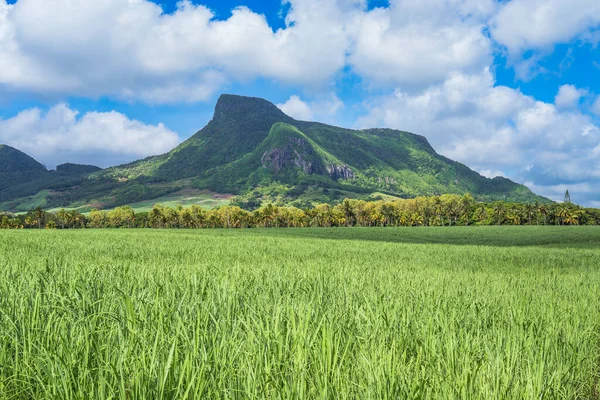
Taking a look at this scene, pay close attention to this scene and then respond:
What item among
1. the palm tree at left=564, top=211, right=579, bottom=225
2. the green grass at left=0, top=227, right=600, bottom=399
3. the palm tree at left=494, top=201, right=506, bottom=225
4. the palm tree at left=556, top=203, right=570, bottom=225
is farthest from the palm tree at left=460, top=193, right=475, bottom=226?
the green grass at left=0, top=227, right=600, bottom=399

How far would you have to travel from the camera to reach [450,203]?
151 meters

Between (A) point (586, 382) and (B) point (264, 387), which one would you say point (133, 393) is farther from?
(A) point (586, 382)

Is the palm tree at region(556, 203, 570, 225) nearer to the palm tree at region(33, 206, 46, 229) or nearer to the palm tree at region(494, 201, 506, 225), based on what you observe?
the palm tree at region(494, 201, 506, 225)

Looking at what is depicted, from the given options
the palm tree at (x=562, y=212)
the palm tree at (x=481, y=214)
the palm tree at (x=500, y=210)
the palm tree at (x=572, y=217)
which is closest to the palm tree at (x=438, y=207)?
the palm tree at (x=481, y=214)

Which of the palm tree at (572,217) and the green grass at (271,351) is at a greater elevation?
the palm tree at (572,217)

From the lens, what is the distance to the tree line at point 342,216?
138 m

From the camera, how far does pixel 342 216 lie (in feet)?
544

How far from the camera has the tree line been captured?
13750 centimetres

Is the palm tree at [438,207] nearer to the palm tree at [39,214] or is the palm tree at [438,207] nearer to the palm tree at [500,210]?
the palm tree at [500,210]

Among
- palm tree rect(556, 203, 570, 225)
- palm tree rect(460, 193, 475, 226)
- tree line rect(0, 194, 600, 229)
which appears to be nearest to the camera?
palm tree rect(556, 203, 570, 225)

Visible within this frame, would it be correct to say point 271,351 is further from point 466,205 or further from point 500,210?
point 466,205

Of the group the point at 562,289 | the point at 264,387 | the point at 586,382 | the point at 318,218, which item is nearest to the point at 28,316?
the point at 264,387

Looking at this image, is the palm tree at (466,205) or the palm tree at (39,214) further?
the palm tree at (466,205)

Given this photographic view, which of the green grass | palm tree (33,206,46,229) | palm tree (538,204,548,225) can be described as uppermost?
palm tree (538,204,548,225)
